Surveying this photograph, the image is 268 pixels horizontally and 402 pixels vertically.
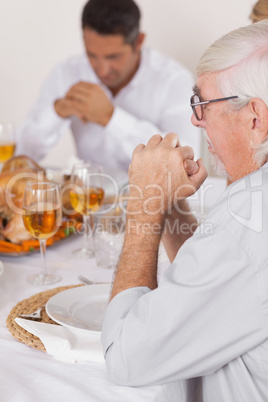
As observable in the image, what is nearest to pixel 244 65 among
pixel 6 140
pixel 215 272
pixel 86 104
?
pixel 215 272

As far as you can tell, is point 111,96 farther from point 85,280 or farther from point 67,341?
point 67,341

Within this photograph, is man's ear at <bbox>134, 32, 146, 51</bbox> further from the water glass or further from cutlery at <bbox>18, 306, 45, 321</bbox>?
cutlery at <bbox>18, 306, 45, 321</bbox>

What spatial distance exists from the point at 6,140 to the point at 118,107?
2.52 ft

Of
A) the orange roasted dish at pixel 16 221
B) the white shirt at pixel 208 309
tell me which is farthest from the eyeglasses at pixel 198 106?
the orange roasted dish at pixel 16 221

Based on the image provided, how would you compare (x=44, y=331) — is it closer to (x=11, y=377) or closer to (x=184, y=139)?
(x=11, y=377)

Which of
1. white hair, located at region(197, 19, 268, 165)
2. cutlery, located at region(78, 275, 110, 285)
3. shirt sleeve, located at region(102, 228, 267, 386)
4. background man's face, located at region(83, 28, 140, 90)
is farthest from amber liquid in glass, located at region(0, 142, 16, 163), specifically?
shirt sleeve, located at region(102, 228, 267, 386)

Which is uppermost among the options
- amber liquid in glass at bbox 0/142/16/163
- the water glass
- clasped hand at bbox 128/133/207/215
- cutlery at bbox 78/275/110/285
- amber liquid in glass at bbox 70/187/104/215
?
Result: clasped hand at bbox 128/133/207/215

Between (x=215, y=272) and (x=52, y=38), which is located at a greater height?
(x=52, y=38)

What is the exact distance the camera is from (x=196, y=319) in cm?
69

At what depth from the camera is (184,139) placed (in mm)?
2369

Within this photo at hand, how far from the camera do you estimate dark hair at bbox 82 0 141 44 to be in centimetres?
220

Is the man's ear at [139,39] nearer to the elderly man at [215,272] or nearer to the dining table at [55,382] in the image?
the elderly man at [215,272]

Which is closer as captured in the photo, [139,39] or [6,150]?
[6,150]

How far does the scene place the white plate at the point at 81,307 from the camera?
2.83 feet
